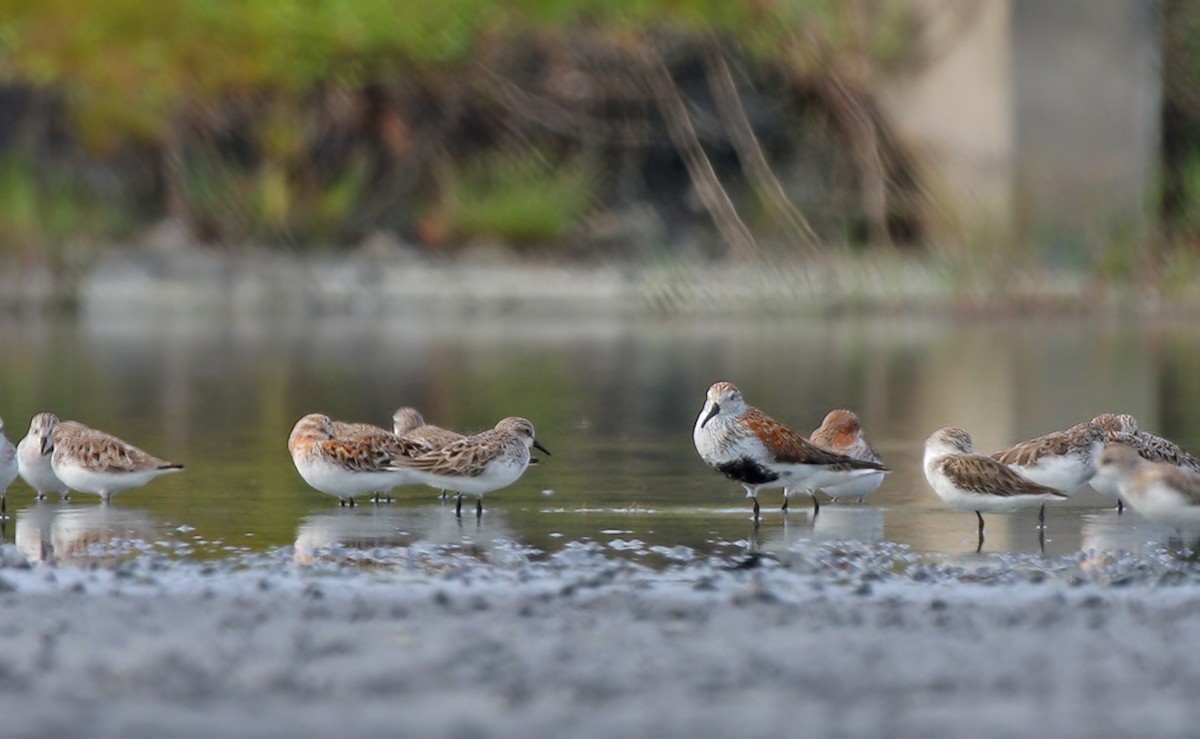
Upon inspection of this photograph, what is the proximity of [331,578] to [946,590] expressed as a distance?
9.19 ft

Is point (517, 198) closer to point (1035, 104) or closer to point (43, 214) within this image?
point (43, 214)

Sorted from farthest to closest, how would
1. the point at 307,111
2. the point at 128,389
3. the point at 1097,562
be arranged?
the point at 307,111 < the point at 128,389 < the point at 1097,562

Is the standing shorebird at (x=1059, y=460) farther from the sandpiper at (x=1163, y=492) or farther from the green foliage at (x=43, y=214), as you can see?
the green foliage at (x=43, y=214)

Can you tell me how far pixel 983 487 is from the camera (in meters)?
11.7

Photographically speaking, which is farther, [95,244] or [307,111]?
[307,111]

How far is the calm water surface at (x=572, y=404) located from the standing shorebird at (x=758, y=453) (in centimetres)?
28

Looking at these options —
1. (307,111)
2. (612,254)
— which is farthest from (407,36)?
(612,254)

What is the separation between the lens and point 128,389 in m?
21.0

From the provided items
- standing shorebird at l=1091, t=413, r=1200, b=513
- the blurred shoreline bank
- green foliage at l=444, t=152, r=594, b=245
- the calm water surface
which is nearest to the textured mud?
the calm water surface

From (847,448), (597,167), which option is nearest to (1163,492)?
(847,448)

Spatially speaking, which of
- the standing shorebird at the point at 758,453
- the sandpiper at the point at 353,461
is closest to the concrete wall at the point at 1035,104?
the standing shorebird at the point at 758,453

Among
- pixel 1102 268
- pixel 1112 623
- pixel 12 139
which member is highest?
pixel 12 139

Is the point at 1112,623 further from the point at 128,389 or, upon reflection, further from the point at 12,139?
the point at 12,139

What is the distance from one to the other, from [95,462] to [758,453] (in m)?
3.74
